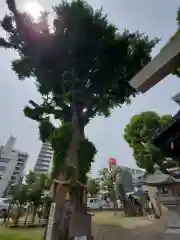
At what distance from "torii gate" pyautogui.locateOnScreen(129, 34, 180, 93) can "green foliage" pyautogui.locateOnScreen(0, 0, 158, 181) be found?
5416 millimetres

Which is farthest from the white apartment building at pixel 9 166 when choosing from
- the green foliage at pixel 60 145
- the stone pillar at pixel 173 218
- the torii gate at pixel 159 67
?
the torii gate at pixel 159 67

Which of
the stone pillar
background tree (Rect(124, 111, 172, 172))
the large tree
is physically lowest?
the stone pillar

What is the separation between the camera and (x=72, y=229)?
5188mm

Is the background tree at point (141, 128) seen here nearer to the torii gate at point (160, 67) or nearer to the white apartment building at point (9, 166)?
the torii gate at point (160, 67)

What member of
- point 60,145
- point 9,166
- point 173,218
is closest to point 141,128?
point 60,145

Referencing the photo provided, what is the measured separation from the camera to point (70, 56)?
7.55 metres

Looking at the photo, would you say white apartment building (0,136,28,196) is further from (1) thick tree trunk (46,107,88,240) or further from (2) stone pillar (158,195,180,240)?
(2) stone pillar (158,195,180,240)

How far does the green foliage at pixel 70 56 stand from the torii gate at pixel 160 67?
542 cm

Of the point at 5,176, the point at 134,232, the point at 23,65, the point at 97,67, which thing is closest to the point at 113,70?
the point at 97,67

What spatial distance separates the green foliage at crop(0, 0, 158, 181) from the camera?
7246 millimetres

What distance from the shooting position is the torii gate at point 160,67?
1.49m

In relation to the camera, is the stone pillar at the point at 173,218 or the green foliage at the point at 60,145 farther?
the green foliage at the point at 60,145

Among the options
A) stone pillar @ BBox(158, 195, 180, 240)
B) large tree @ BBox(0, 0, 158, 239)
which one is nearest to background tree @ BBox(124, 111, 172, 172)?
large tree @ BBox(0, 0, 158, 239)

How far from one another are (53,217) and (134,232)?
4963mm
